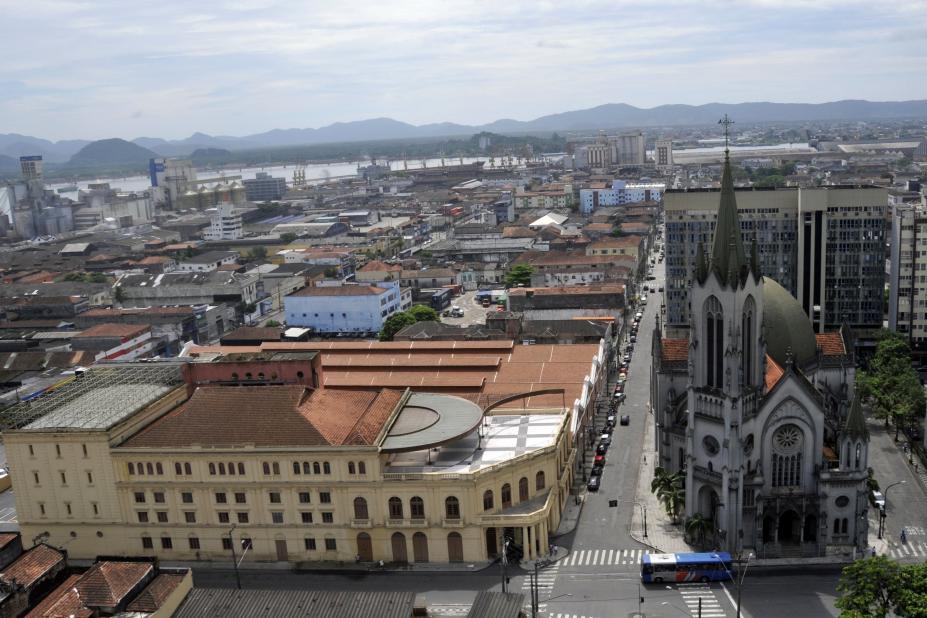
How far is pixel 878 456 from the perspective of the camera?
86.2 metres

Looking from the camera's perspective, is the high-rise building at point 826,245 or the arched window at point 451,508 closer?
the arched window at point 451,508

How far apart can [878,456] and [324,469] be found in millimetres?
57213

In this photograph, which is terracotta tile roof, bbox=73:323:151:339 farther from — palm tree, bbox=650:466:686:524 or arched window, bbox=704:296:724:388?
arched window, bbox=704:296:724:388

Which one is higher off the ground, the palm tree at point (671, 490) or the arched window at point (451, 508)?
the arched window at point (451, 508)

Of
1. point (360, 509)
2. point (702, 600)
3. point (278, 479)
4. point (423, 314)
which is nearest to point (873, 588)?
point (702, 600)

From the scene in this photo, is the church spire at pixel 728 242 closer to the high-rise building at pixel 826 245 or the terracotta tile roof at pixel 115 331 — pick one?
the high-rise building at pixel 826 245

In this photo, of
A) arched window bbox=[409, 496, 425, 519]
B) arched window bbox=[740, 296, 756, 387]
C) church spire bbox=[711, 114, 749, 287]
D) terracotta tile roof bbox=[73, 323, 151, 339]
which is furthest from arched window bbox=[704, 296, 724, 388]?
terracotta tile roof bbox=[73, 323, 151, 339]

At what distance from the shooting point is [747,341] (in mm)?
66125

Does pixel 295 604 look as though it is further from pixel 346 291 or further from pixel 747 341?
pixel 346 291

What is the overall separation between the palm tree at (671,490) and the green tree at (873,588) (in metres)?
20.5

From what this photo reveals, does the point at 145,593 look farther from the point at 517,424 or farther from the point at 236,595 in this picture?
the point at 517,424

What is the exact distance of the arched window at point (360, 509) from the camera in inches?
2721

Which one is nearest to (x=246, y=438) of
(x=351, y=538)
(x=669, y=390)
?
(x=351, y=538)

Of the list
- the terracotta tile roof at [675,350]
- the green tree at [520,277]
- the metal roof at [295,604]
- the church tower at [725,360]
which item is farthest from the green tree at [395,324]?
the metal roof at [295,604]
